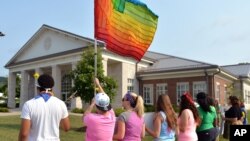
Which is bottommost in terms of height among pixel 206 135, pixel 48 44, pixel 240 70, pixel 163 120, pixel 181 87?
pixel 206 135

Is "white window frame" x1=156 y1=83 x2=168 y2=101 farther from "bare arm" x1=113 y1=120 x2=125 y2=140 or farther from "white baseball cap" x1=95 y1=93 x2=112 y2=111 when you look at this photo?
"white baseball cap" x1=95 y1=93 x2=112 y2=111

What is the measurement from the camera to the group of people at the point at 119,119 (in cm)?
436

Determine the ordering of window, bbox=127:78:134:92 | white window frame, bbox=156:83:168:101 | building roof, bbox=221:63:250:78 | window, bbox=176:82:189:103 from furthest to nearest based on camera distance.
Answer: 1. building roof, bbox=221:63:250:78
2. window, bbox=127:78:134:92
3. white window frame, bbox=156:83:168:101
4. window, bbox=176:82:189:103

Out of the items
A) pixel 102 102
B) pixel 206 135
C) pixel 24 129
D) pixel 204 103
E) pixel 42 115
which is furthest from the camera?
pixel 204 103

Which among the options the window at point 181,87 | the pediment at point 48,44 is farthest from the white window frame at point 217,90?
the pediment at point 48,44

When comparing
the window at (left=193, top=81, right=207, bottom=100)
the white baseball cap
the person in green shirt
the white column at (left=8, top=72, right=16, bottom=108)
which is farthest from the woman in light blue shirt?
the white column at (left=8, top=72, right=16, bottom=108)

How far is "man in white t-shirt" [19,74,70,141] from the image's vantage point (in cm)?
425

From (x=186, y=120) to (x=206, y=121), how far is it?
38.4 inches

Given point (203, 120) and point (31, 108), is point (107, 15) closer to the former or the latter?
point (203, 120)

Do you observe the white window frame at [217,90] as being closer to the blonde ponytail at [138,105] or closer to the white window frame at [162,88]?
the white window frame at [162,88]

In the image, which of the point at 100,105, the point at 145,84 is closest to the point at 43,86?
the point at 100,105

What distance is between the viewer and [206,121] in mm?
6836

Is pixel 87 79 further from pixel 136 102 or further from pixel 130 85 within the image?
pixel 130 85

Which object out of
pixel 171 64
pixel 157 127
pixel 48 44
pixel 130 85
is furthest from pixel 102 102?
pixel 48 44
